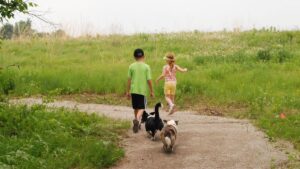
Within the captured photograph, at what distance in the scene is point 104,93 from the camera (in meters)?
15.9

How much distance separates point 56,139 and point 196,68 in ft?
32.7

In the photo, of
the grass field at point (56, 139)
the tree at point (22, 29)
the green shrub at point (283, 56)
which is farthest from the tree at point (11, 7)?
the tree at point (22, 29)

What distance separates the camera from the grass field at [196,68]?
1324 centimetres

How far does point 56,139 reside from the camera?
28.8 ft

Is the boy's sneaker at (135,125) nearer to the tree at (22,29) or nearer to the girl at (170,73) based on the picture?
the girl at (170,73)

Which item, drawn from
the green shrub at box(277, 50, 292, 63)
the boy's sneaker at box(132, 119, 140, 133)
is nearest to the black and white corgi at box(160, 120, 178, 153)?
the boy's sneaker at box(132, 119, 140, 133)

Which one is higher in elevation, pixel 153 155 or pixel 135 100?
pixel 135 100

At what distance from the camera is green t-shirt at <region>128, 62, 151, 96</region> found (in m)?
10.1

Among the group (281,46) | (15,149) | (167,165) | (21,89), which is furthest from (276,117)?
(281,46)

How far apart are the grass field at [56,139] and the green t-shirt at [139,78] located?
91 centimetres

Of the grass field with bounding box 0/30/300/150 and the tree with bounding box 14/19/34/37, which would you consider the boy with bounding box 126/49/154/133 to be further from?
the tree with bounding box 14/19/34/37

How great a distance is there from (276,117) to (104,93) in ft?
20.3

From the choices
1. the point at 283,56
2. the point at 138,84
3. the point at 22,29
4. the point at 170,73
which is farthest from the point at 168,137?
the point at 22,29

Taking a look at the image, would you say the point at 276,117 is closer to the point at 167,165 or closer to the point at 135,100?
the point at 135,100
